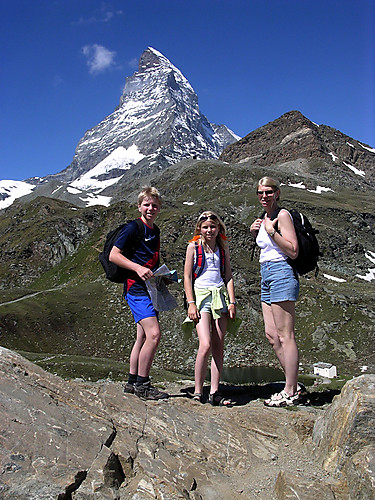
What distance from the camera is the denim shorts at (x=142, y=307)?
858 cm

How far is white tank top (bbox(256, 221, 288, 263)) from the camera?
8555 millimetres

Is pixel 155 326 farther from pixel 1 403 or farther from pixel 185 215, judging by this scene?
pixel 185 215

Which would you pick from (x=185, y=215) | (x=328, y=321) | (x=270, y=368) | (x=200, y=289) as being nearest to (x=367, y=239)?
(x=185, y=215)

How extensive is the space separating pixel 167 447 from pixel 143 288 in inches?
136

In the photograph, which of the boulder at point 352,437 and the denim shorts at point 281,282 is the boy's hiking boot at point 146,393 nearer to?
the denim shorts at point 281,282

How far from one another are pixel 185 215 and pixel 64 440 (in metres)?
80.4

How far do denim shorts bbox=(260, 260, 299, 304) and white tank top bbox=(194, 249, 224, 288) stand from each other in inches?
47.3

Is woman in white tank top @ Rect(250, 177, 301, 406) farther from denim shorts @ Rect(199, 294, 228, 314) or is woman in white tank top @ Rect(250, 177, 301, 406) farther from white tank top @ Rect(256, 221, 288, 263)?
denim shorts @ Rect(199, 294, 228, 314)

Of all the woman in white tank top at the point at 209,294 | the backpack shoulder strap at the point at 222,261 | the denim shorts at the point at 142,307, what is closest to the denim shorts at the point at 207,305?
the woman in white tank top at the point at 209,294

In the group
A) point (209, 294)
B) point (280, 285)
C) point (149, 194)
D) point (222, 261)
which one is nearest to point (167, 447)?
point (209, 294)

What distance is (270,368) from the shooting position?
1861 inches

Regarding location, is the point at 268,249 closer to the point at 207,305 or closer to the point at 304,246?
the point at 304,246

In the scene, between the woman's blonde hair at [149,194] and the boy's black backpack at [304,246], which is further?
the woman's blonde hair at [149,194]

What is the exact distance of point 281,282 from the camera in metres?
8.43
